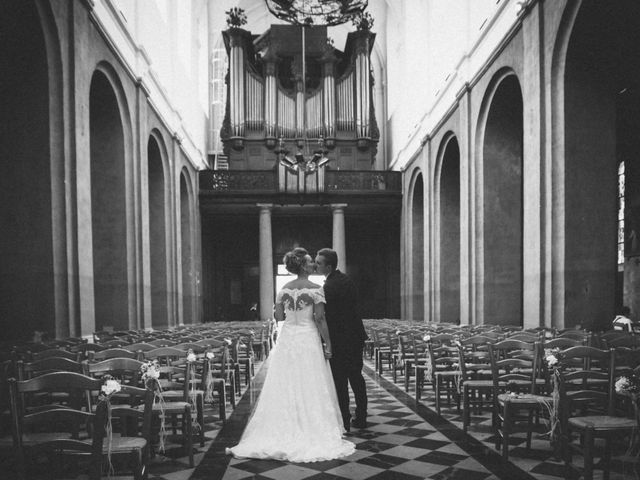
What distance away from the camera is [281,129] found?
1050 inches

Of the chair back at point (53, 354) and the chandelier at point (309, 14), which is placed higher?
the chandelier at point (309, 14)

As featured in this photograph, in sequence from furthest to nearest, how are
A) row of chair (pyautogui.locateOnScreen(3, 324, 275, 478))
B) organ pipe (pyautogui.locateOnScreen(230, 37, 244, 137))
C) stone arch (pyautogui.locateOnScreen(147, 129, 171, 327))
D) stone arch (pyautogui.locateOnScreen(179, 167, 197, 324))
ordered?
organ pipe (pyautogui.locateOnScreen(230, 37, 244, 137))
stone arch (pyautogui.locateOnScreen(179, 167, 197, 324))
stone arch (pyautogui.locateOnScreen(147, 129, 171, 327))
row of chair (pyautogui.locateOnScreen(3, 324, 275, 478))

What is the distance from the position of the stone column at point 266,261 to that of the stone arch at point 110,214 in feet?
34.0

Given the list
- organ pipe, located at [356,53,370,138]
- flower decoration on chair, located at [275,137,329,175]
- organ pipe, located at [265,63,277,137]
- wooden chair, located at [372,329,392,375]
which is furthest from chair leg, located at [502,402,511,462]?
organ pipe, located at [265,63,277,137]

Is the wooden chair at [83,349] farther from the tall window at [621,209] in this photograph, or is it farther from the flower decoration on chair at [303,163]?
the tall window at [621,209]

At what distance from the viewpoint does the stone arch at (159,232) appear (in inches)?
732

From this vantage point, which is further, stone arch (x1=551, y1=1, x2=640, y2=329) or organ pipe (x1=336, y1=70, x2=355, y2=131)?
organ pipe (x1=336, y1=70, x2=355, y2=131)

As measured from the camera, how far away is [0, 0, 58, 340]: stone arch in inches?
382

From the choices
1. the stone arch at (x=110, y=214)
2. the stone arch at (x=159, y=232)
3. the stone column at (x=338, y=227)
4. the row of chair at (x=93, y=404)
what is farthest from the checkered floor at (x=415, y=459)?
the stone column at (x=338, y=227)

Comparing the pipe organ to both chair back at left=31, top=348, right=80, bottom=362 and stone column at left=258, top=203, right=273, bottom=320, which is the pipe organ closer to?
stone column at left=258, top=203, right=273, bottom=320

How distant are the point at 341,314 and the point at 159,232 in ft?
44.5

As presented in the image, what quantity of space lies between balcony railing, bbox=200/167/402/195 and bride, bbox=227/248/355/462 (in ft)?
60.5

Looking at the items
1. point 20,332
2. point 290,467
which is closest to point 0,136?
point 20,332

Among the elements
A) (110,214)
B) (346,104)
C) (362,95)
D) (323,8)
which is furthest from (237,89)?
(110,214)
